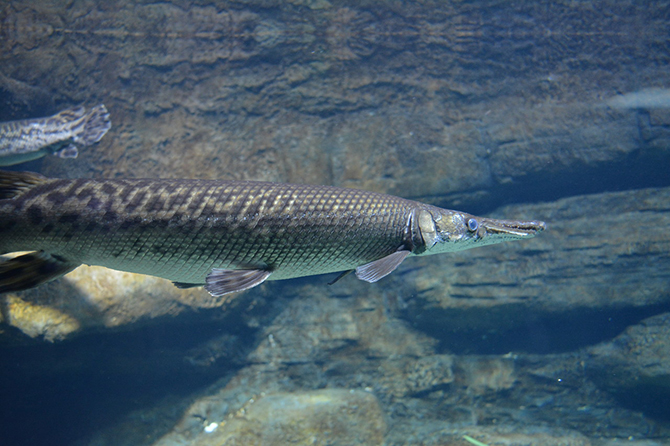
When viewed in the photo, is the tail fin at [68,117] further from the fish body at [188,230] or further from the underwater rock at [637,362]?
the underwater rock at [637,362]

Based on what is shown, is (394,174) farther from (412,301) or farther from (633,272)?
(633,272)

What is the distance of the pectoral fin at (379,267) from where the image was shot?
2492 mm

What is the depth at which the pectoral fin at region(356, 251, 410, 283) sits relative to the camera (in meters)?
2.49

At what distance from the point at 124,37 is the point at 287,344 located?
701 centimetres

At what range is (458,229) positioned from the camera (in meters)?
2.81

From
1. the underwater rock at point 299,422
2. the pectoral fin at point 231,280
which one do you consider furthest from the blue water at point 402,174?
the pectoral fin at point 231,280

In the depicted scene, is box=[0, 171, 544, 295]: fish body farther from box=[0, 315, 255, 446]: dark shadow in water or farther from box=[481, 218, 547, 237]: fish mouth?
box=[0, 315, 255, 446]: dark shadow in water

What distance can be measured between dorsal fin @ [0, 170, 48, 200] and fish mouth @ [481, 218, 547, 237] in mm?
3281

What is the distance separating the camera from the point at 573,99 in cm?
807

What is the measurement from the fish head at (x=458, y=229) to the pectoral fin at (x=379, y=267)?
266mm

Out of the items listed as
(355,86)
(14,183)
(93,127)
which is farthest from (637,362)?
(93,127)

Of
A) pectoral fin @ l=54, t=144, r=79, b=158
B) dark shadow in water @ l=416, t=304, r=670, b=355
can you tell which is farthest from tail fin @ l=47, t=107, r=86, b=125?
dark shadow in water @ l=416, t=304, r=670, b=355

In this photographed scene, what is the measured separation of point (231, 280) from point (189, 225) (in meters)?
0.45

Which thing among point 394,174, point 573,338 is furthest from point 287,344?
point 573,338
